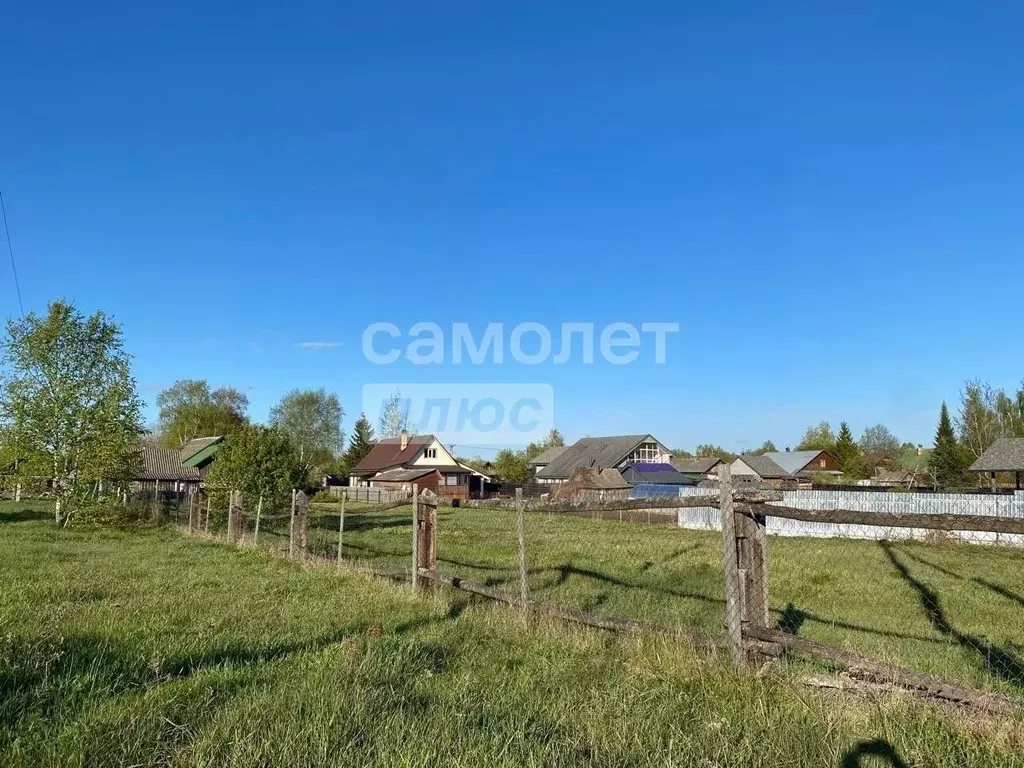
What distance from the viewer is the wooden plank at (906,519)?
13.5ft

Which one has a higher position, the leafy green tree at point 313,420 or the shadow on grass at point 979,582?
the leafy green tree at point 313,420

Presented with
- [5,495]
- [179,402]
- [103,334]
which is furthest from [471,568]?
[179,402]

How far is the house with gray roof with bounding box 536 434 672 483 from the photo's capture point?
2662 inches

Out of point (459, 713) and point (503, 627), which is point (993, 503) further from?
point (459, 713)

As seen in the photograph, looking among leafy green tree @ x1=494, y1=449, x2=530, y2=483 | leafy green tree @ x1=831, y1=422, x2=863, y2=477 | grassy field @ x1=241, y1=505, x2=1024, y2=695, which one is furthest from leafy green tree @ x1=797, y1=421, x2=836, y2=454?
grassy field @ x1=241, y1=505, x2=1024, y2=695

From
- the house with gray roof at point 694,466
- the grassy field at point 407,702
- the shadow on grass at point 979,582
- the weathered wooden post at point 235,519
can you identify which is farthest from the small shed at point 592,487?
the grassy field at point 407,702

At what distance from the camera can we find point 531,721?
430cm

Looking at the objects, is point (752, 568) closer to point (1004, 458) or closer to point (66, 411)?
point (66, 411)

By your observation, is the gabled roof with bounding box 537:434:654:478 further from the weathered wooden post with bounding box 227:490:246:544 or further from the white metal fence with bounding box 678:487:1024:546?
the weathered wooden post with bounding box 227:490:246:544

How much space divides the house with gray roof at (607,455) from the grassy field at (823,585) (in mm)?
45915

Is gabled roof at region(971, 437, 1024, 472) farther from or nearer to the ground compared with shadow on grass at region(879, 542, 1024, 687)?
farther from the ground

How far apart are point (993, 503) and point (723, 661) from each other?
71.0 ft

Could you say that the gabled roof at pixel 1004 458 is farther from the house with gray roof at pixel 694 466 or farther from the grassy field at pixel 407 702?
the house with gray roof at pixel 694 466

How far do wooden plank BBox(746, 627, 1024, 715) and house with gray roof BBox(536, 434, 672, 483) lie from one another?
61.0 meters
